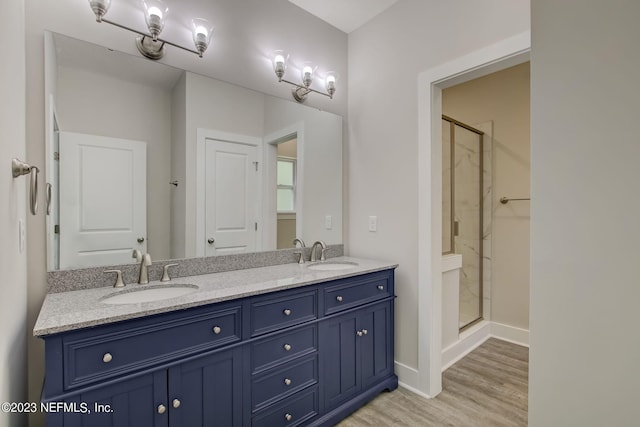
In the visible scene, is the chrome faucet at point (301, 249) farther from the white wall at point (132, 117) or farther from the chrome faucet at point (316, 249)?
the white wall at point (132, 117)

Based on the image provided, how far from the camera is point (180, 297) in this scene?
1.32 metres

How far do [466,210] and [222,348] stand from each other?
2635 mm

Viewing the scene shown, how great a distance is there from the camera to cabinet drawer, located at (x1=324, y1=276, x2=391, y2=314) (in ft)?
5.96

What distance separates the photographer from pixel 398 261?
2.30 m

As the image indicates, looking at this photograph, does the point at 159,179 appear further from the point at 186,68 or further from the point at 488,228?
the point at 488,228

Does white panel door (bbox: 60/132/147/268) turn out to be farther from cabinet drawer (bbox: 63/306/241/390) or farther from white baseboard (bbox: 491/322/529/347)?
white baseboard (bbox: 491/322/529/347)

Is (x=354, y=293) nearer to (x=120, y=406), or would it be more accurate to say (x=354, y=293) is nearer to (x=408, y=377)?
(x=408, y=377)

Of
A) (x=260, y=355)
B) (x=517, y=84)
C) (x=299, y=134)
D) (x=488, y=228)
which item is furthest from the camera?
(x=488, y=228)

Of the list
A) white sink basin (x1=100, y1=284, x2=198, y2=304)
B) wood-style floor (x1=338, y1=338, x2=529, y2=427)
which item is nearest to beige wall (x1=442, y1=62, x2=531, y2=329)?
wood-style floor (x1=338, y1=338, x2=529, y2=427)

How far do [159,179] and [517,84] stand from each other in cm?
318

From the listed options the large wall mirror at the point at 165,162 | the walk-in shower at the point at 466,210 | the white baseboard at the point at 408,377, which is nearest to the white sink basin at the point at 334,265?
the large wall mirror at the point at 165,162

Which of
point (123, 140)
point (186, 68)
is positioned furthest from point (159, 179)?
point (186, 68)

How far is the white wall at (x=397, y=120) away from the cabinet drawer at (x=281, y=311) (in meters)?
0.87

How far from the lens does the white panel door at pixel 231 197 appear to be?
6.40 ft
